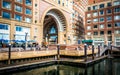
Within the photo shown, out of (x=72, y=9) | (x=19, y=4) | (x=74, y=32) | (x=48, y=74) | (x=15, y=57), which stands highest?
(x=72, y=9)

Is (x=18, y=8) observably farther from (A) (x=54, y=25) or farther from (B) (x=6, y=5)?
(A) (x=54, y=25)

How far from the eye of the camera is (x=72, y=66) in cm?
3044

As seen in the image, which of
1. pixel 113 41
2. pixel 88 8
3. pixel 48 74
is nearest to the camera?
pixel 48 74

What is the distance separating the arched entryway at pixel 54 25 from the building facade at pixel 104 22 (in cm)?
2029

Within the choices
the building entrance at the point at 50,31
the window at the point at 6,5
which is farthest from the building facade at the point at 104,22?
the window at the point at 6,5

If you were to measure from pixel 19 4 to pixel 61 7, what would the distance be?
2630 cm

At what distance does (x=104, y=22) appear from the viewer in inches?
3056

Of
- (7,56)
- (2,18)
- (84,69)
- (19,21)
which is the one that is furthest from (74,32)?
(7,56)

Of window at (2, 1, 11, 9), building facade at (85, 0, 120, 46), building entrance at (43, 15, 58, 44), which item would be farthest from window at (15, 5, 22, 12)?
building facade at (85, 0, 120, 46)

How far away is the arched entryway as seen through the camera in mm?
70062

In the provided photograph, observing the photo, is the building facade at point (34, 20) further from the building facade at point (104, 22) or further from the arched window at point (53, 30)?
the building facade at point (104, 22)

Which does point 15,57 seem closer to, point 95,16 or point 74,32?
point 74,32

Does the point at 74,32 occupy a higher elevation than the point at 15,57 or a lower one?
higher

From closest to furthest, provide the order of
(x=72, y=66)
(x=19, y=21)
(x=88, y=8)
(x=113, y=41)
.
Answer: (x=72, y=66) → (x=19, y=21) → (x=113, y=41) → (x=88, y=8)
